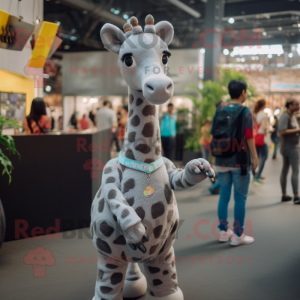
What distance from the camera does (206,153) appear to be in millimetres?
6633

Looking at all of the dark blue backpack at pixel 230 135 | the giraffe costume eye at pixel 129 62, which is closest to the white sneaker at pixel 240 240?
the dark blue backpack at pixel 230 135

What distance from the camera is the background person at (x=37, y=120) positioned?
4.05 m

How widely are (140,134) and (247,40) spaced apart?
13934 millimetres

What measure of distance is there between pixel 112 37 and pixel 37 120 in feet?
8.30

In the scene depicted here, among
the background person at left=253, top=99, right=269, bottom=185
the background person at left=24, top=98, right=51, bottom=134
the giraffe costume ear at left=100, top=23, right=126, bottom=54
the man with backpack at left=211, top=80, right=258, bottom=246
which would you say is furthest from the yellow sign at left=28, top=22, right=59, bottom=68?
the background person at left=253, top=99, right=269, bottom=185

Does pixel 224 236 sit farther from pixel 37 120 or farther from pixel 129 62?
pixel 37 120

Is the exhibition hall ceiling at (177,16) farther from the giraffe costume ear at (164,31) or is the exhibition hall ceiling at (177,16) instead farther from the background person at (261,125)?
the giraffe costume ear at (164,31)

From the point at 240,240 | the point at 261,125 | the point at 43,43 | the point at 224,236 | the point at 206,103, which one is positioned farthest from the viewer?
the point at 206,103

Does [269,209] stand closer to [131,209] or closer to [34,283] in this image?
[34,283]

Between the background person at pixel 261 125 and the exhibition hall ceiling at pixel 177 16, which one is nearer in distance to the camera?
the background person at pixel 261 125

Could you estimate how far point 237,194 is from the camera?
3.28 m

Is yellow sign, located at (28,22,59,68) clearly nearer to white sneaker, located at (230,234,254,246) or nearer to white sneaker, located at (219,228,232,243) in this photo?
white sneaker, located at (219,228,232,243)

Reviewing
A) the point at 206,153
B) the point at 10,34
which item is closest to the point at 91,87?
the point at 206,153

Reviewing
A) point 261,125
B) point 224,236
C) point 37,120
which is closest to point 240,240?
point 224,236
